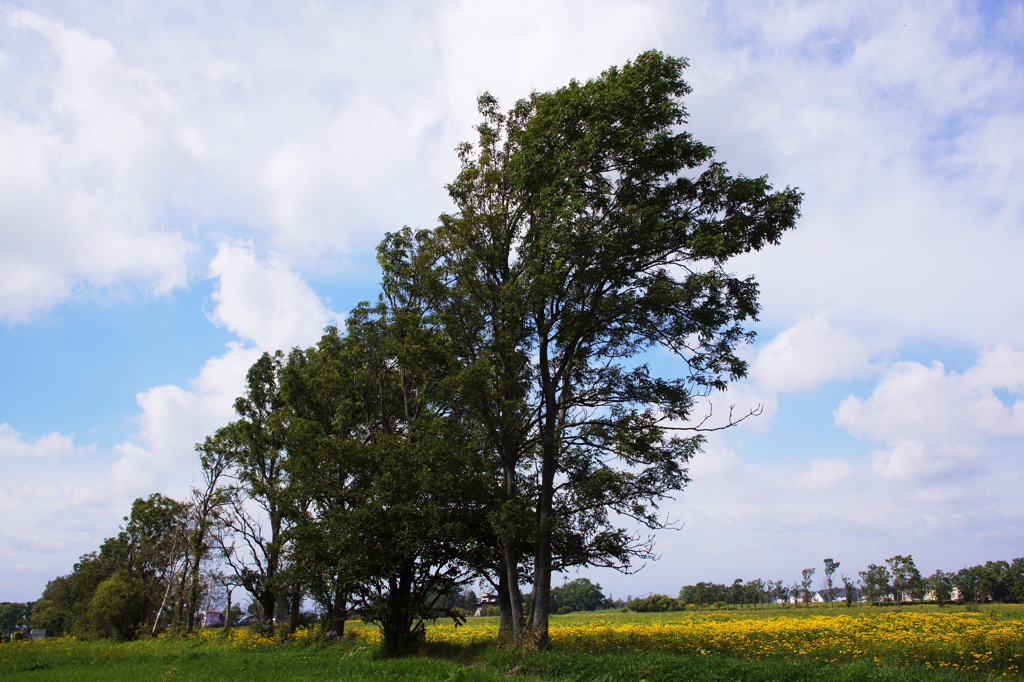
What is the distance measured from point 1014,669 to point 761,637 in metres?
6.65

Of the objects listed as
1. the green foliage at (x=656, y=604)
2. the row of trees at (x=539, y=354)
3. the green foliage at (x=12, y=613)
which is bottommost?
the green foliage at (x=12, y=613)

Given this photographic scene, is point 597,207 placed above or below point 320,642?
above

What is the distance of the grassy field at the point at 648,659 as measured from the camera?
9656 mm

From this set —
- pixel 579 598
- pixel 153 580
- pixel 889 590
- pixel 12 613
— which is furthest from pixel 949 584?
pixel 12 613

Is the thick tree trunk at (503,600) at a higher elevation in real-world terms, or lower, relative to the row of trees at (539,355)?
lower

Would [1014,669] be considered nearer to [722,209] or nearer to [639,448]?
[639,448]

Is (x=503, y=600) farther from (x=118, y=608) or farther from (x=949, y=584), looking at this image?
(x=949, y=584)

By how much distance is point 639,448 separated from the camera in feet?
47.3

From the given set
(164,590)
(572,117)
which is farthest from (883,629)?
(164,590)

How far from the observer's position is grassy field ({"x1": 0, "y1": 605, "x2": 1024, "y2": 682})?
380 inches

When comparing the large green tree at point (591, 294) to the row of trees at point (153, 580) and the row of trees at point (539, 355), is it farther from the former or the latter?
the row of trees at point (153, 580)

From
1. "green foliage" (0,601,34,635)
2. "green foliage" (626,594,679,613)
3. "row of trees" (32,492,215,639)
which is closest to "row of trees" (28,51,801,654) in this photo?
"row of trees" (32,492,215,639)

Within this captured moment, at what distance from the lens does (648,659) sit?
11.0 metres

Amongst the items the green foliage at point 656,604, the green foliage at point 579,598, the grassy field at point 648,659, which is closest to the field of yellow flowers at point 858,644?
the grassy field at point 648,659
